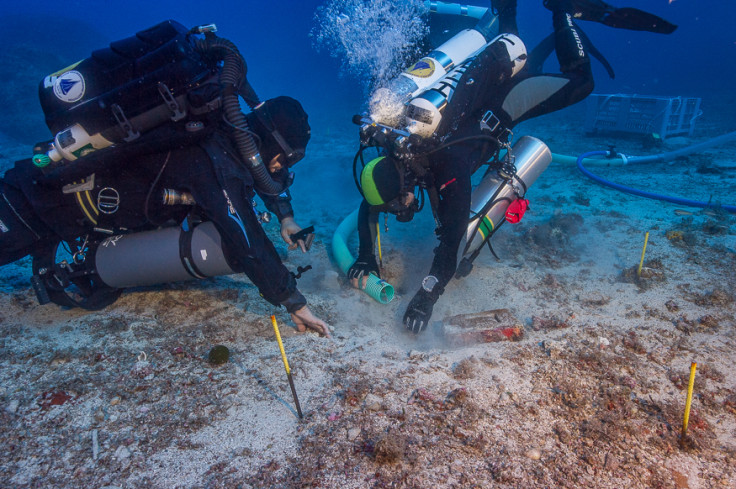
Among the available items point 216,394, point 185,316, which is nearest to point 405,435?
point 216,394

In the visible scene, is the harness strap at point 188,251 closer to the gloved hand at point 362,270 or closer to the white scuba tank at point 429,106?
the gloved hand at point 362,270

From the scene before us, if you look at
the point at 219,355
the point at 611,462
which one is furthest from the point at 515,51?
the point at 219,355

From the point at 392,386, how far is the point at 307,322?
43.2 inches

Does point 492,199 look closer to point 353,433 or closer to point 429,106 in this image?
point 429,106

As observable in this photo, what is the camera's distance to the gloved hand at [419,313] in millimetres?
3473

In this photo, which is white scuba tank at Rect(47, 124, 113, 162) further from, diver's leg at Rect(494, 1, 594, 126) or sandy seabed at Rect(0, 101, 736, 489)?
diver's leg at Rect(494, 1, 594, 126)

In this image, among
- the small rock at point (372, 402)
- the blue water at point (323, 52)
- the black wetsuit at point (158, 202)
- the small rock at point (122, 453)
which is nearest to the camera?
the small rock at point (122, 453)

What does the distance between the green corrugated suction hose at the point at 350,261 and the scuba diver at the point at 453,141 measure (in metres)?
0.18

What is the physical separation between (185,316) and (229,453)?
6.04 feet

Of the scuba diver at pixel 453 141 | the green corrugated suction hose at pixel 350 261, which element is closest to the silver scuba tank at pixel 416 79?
the scuba diver at pixel 453 141

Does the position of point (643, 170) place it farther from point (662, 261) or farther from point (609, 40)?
point (609, 40)

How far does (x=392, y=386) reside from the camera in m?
2.44

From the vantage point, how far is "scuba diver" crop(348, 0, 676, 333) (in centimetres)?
364

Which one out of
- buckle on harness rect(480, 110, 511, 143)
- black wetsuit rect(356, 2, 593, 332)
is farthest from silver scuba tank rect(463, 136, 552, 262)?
buckle on harness rect(480, 110, 511, 143)
